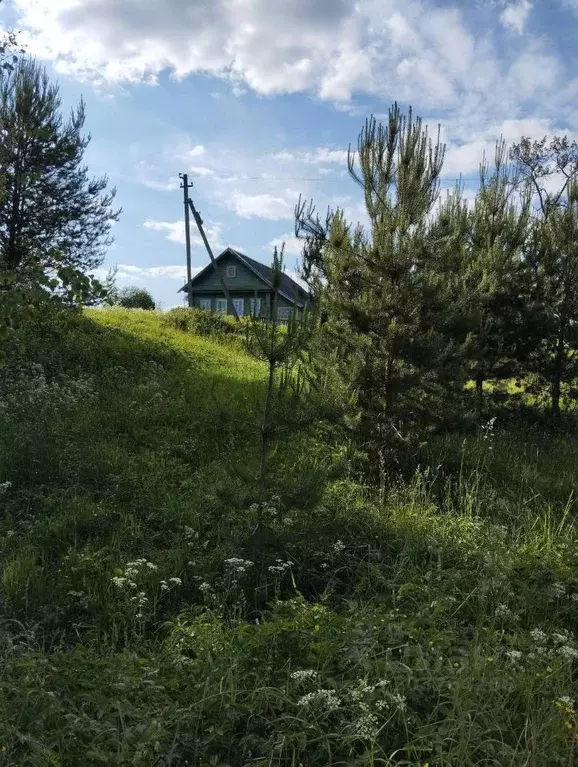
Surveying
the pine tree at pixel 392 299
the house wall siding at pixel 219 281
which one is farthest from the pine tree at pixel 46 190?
the house wall siding at pixel 219 281

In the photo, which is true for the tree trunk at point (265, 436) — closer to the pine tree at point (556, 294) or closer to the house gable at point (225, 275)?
the pine tree at point (556, 294)

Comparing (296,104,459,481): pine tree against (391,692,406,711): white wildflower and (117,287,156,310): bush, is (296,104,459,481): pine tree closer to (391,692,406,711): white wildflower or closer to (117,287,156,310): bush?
(391,692,406,711): white wildflower

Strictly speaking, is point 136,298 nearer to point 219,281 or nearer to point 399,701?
point 219,281

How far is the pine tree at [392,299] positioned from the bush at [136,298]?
35.3 m

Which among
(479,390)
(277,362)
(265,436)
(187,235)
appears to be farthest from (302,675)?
(187,235)

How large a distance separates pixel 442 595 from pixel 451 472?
4.05m

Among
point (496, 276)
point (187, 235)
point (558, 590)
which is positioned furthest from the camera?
point (187, 235)

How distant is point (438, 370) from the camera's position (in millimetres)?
7203

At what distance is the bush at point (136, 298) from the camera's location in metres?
41.4

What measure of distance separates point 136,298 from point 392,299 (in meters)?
36.8

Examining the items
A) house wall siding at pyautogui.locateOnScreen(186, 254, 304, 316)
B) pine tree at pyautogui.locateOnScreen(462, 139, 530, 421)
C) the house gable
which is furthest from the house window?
the house gable

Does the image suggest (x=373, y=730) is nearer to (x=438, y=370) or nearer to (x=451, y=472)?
(x=438, y=370)

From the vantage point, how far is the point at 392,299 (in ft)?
22.9

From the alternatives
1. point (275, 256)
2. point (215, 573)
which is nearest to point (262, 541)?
point (215, 573)
